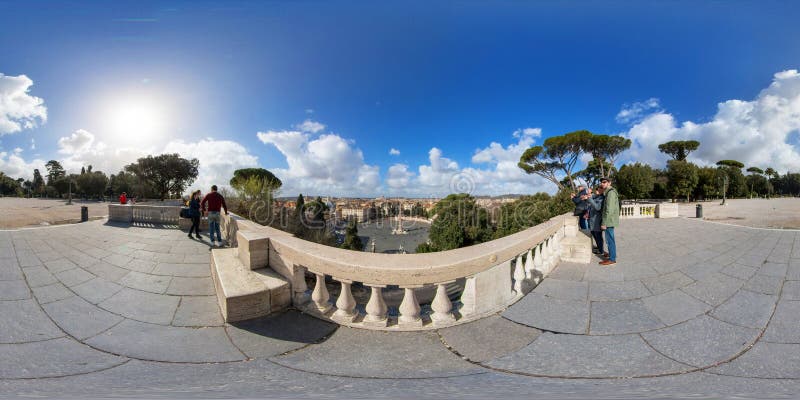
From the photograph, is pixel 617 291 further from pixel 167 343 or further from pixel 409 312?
pixel 167 343

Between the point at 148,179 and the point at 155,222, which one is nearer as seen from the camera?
the point at 155,222

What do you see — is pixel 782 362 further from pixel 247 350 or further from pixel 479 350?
pixel 247 350

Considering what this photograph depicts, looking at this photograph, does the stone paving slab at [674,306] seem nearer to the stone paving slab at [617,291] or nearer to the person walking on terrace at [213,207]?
the stone paving slab at [617,291]

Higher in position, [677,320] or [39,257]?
[39,257]

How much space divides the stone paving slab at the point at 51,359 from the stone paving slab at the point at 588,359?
3104mm

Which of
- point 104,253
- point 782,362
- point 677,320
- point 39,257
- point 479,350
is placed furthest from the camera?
point 104,253

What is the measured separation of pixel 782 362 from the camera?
2049 millimetres

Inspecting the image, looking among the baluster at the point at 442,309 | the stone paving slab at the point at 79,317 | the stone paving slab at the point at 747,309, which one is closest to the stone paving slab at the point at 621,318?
the stone paving slab at the point at 747,309

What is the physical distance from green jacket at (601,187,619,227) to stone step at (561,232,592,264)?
47 centimetres

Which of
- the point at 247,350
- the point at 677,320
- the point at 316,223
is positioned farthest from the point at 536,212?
the point at 247,350

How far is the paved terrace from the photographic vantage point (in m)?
1.95

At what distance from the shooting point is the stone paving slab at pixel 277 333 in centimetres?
230

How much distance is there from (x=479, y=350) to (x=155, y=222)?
1180 centimetres

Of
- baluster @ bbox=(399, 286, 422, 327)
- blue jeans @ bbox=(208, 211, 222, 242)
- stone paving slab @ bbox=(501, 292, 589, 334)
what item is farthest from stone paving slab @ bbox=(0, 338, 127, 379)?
blue jeans @ bbox=(208, 211, 222, 242)
